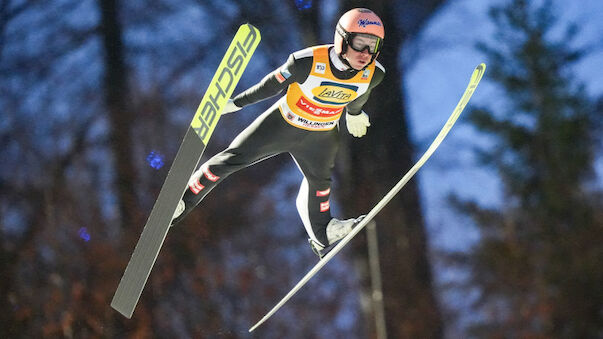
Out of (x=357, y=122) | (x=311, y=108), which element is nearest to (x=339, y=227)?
(x=357, y=122)

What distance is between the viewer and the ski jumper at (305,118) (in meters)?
3.66

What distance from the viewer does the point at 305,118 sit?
376 centimetres

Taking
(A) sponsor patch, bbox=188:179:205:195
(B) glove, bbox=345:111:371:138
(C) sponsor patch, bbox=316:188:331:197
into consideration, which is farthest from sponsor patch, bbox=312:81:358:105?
(A) sponsor patch, bbox=188:179:205:195

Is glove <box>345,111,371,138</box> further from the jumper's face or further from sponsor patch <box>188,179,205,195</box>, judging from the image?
sponsor patch <box>188,179,205,195</box>

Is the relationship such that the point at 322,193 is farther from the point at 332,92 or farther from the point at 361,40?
the point at 361,40

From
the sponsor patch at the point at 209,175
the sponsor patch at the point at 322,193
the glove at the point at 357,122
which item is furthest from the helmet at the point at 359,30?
the sponsor patch at the point at 209,175

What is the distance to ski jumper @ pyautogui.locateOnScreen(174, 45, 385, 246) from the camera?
366 centimetres

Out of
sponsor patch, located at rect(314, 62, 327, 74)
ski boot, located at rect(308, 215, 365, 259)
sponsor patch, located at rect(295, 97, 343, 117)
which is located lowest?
ski boot, located at rect(308, 215, 365, 259)

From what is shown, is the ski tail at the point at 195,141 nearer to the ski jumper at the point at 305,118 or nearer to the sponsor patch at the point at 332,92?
the ski jumper at the point at 305,118

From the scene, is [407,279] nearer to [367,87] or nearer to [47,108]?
[47,108]

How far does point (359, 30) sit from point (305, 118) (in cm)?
52

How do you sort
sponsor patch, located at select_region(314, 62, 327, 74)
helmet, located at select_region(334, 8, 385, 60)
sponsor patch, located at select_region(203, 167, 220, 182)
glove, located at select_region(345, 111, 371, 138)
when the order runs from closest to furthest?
helmet, located at select_region(334, 8, 385, 60)
sponsor patch, located at select_region(314, 62, 327, 74)
sponsor patch, located at select_region(203, 167, 220, 182)
glove, located at select_region(345, 111, 371, 138)

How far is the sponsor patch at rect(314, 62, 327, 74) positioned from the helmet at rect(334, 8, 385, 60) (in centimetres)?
12

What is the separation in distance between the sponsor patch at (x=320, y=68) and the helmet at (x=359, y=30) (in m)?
0.12
